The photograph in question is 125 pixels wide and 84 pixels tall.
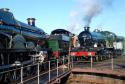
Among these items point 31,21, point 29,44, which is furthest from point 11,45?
point 31,21

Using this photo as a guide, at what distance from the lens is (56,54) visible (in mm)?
28047

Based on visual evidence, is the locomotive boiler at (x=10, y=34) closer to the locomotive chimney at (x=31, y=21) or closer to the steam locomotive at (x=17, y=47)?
the steam locomotive at (x=17, y=47)

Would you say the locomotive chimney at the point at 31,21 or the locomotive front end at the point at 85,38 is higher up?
the locomotive chimney at the point at 31,21

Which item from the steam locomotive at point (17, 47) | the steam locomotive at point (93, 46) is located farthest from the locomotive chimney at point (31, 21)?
the steam locomotive at point (93, 46)

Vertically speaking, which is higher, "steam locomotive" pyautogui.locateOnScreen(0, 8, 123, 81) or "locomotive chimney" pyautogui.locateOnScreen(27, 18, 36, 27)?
"locomotive chimney" pyautogui.locateOnScreen(27, 18, 36, 27)

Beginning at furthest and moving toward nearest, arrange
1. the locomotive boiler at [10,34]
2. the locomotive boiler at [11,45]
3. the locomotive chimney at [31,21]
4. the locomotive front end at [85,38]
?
1. the locomotive front end at [85,38]
2. the locomotive chimney at [31,21]
3. the locomotive boiler at [10,34]
4. the locomotive boiler at [11,45]

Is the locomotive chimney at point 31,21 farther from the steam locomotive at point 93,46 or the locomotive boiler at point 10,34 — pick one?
the locomotive boiler at point 10,34

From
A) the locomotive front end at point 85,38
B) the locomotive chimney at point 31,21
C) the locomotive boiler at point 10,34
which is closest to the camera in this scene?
the locomotive boiler at point 10,34

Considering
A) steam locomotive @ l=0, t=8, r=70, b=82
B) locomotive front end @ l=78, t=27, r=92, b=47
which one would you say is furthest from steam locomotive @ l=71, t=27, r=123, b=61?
steam locomotive @ l=0, t=8, r=70, b=82

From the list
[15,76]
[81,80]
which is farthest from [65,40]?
[15,76]

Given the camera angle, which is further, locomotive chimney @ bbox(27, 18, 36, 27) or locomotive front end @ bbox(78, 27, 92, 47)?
locomotive front end @ bbox(78, 27, 92, 47)

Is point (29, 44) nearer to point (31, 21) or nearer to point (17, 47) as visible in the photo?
point (17, 47)

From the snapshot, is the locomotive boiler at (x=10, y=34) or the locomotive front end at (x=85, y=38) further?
the locomotive front end at (x=85, y=38)

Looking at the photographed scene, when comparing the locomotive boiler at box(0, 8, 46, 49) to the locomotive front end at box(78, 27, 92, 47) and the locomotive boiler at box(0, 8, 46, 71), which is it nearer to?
the locomotive boiler at box(0, 8, 46, 71)
